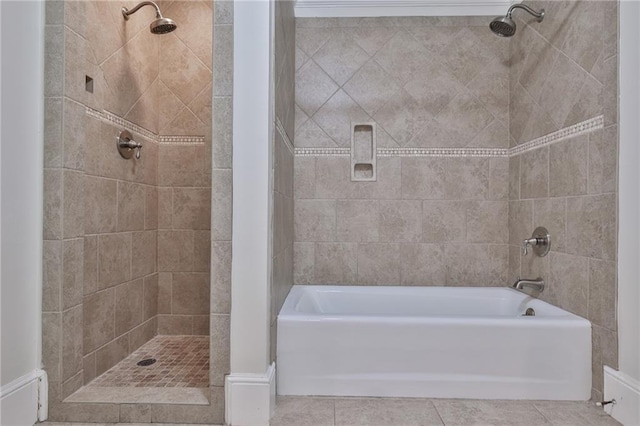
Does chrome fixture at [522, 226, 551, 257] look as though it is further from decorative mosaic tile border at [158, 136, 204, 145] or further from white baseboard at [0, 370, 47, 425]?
white baseboard at [0, 370, 47, 425]

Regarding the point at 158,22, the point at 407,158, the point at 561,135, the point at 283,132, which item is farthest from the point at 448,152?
the point at 158,22

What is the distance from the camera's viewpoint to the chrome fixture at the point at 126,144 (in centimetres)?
197

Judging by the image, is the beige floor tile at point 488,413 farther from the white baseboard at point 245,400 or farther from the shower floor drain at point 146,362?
the shower floor drain at point 146,362

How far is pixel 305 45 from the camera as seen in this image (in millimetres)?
2500

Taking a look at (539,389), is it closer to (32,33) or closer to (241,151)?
(241,151)

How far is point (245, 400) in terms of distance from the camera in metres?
1.42

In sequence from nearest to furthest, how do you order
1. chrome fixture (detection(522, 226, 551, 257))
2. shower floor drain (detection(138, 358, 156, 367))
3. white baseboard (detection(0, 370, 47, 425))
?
1. white baseboard (detection(0, 370, 47, 425))
2. shower floor drain (detection(138, 358, 156, 367))
3. chrome fixture (detection(522, 226, 551, 257))

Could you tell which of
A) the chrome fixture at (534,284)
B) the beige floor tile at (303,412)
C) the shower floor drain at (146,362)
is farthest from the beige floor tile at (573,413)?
the shower floor drain at (146,362)

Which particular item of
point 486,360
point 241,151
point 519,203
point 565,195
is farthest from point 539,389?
point 241,151

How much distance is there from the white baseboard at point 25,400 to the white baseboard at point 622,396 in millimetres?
2202

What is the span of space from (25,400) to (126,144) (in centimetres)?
122

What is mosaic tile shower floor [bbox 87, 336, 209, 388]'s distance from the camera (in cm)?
166

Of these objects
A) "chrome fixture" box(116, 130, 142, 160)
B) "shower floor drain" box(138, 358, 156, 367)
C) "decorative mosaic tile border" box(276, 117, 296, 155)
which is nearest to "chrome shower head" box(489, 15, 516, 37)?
"decorative mosaic tile border" box(276, 117, 296, 155)

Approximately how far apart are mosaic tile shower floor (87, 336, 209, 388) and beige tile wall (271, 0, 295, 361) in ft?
1.46
